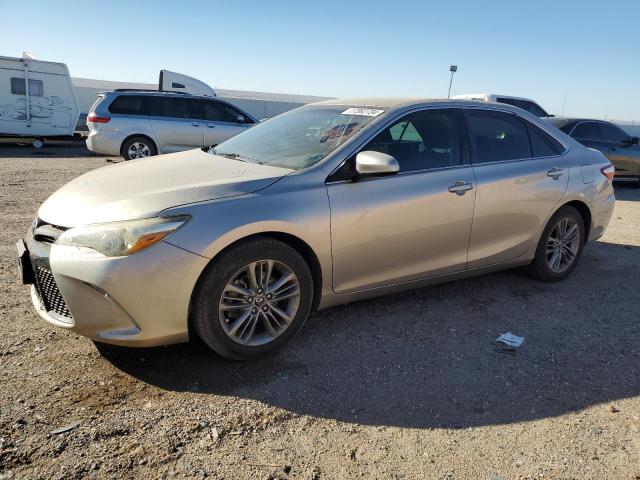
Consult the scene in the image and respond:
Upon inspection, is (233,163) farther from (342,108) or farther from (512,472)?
(512,472)

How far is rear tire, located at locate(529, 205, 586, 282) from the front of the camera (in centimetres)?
479

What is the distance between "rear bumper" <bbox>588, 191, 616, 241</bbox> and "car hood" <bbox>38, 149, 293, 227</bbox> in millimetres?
3224

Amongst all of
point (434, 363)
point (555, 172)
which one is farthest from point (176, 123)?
point (434, 363)

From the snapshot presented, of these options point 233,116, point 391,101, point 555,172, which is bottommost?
point 555,172

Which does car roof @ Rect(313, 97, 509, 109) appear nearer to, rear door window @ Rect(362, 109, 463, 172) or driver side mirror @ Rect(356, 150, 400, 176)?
rear door window @ Rect(362, 109, 463, 172)

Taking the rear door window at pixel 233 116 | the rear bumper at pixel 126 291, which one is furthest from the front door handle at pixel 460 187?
the rear door window at pixel 233 116

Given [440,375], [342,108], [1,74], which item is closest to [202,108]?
[1,74]

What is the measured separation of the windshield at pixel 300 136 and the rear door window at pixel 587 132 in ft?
28.3

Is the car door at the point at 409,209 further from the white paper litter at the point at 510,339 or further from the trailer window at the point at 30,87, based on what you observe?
the trailer window at the point at 30,87

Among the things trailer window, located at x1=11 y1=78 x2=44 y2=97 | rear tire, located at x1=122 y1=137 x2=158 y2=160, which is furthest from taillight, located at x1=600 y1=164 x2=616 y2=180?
trailer window, located at x1=11 y1=78 x2=44 y2=97

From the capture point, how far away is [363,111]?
4004 millimetres

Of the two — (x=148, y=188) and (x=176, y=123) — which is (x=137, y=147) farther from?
(x=148, y=188)

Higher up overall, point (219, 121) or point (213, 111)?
point (213, 111)

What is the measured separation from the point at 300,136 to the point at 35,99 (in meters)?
14.7
